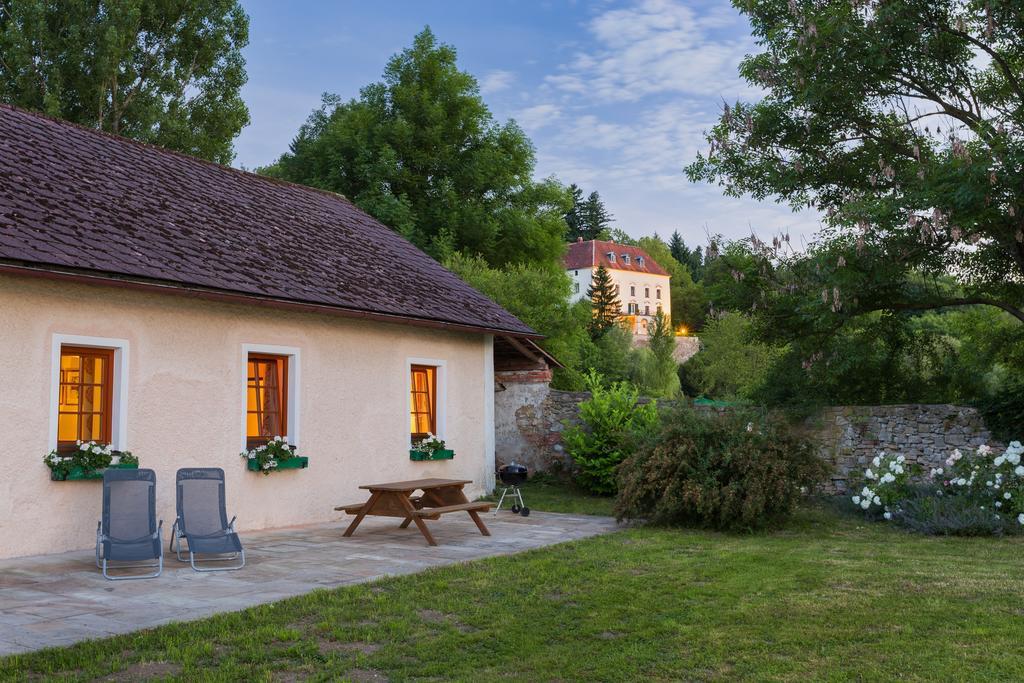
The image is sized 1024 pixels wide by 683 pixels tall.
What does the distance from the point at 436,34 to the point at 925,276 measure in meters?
23.3

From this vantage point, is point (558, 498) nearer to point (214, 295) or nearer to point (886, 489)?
point (886, 489)

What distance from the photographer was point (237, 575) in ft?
25.3

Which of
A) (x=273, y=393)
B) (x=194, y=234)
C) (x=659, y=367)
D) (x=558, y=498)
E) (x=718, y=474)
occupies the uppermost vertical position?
(x=659, y=367)

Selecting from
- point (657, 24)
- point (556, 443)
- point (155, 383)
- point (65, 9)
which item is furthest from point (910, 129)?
point (65, 9)

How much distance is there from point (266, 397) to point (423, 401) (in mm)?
3031

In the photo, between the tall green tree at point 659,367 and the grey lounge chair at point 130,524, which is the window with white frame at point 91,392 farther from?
the tall green tree at point 659,367

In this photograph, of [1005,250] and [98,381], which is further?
[1005,250]

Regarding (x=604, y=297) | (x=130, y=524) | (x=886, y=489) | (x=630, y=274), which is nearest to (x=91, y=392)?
(x=130, y=524)

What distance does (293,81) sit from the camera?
18375mm

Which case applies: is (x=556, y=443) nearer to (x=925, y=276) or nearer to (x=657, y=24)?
(x=925, y=276)

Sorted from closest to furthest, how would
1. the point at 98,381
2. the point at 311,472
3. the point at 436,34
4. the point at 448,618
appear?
the point at 448,618 < the point at 98,381 < the point at 311,472 < the point at 436,34

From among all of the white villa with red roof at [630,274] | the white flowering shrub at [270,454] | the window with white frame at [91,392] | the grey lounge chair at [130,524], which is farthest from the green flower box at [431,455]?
the white villa with red roof at [630,274]

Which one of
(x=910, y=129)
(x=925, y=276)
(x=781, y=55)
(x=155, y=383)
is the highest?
(x=781, y=55)

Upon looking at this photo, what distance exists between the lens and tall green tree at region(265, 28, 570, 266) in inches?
1169
